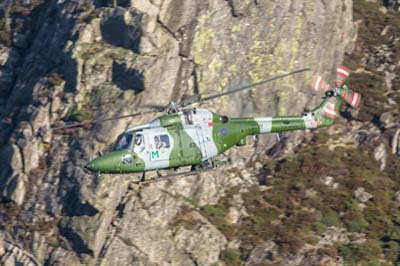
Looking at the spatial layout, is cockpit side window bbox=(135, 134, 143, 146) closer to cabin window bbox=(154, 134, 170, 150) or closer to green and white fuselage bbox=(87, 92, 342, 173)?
green and white fuselage bbox=(87, 92, 342, 173)

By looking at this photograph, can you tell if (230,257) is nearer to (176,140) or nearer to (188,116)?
(176,140)

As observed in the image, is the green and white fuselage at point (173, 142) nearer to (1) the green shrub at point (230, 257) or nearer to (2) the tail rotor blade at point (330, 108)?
(2) the tail rotor blade at point (330, 108)


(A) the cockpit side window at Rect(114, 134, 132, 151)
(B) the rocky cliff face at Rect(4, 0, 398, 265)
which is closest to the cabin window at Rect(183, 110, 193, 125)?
(A) the cockpit side window at Rect(114, 134, 132, 151)

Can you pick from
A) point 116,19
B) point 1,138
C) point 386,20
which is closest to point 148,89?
point 116,19

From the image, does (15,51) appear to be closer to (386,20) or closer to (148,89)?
(148,89)

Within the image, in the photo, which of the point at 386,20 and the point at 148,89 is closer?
the point at 148,89

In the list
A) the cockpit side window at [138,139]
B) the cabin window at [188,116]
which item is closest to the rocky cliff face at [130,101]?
the cockpit side window at [138,139]
